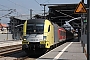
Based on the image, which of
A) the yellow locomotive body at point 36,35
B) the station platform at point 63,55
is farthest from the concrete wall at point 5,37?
the yellow locomotive body at point 36,35

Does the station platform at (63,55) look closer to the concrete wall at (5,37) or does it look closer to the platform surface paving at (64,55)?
the platform surface paving at (64,55)

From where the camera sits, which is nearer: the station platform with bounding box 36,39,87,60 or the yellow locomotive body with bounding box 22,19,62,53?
the station platform with bounding box 36,39,87,60

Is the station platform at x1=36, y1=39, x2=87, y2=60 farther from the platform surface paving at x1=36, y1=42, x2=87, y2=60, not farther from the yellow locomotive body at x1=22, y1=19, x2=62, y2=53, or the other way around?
the yellow locomotive body at x1=22, y1=19, x2=62, y2=53

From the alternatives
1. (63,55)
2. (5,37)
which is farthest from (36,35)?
(5,37)

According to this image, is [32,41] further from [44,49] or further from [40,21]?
[40,21]

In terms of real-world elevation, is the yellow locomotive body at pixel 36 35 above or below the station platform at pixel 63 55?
above

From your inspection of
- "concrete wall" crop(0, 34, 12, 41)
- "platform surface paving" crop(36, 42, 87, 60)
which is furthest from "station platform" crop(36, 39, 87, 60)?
"concrete wall" crop(0, 34, 12, 41)

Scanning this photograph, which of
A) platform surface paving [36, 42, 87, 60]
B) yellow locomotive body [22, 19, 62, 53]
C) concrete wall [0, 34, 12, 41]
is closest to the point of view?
platform surface paving [36, 42, 87, 60]

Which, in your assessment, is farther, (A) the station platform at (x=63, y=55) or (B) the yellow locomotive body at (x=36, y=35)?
(B) the yellow locomotive body at (x=36, y=35)

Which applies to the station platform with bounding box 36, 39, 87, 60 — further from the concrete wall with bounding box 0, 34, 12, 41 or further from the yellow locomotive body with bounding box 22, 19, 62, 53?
the concrete wall with bounding box 0, 34, 12, 41

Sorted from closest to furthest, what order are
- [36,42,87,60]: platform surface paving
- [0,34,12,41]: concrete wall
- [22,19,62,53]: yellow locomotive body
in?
[36,42,87,60]: platform surface paving < [22,19,62,53]: yellow locomotive body < [0,34,12,41]: concrete wall

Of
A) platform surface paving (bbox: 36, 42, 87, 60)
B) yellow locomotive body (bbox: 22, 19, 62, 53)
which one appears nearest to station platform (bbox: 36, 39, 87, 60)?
platform surface paving (bbox: 36, 42, 87, 60)

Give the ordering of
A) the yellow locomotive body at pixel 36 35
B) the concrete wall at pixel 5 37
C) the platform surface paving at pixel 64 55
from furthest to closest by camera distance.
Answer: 1. the concrete wall at pixel 5 37
2. the yellow locomotive body at pixel 36 35
3. the platform surface paving at pixel 64 55

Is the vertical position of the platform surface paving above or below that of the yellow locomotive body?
below
